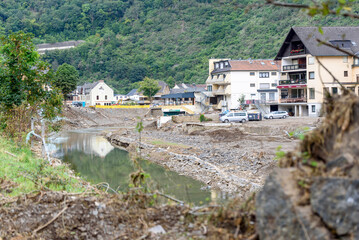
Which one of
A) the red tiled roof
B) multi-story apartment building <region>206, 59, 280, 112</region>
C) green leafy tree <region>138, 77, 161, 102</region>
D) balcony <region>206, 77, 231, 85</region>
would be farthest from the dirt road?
green leafy tree <region>138, 77, 161, 102</region>

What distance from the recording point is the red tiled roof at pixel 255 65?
223 feet

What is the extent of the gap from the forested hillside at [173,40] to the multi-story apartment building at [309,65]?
125ft

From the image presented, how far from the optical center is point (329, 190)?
478 cm

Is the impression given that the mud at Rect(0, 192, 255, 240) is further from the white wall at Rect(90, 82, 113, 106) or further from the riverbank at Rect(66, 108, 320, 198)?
the white wall at Rect(90, 82, 113, 106)

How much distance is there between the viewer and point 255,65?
68.8 metres

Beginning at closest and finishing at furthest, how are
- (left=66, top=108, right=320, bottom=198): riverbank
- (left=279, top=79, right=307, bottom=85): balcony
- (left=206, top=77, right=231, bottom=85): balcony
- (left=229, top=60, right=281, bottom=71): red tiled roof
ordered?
(left=66, top=108, right=320, bottom=198): riverbank < (left=279, top=79, right=307, bottom=85): balcony < (left=229, top=60, right=281, bottom=71): red tiled roof < (left=206, top=77, right=231, bottom=85): balcony

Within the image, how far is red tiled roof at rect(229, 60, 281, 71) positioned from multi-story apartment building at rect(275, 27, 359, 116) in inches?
376

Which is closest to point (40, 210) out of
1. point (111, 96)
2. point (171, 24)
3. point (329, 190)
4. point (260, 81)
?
point (329, 190)

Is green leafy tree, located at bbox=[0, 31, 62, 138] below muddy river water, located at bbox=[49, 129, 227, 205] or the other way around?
the other way around

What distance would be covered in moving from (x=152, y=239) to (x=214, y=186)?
1391cm

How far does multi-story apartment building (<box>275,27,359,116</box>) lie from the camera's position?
51.3 meters

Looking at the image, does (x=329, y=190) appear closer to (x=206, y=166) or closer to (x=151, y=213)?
(x=151, y=213)

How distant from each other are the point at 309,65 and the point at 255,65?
51.3 feet

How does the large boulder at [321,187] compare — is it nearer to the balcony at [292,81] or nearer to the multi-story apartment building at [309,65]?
the multi-story apartment building at [309,65]
